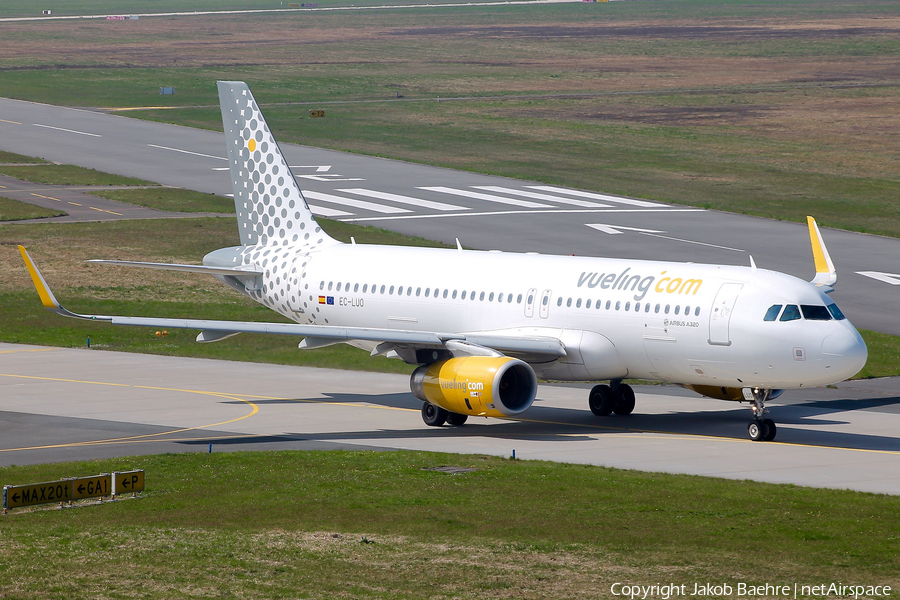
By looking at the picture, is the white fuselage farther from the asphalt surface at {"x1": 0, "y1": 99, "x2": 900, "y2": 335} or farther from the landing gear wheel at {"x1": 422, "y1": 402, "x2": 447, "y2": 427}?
the asphalt surface at {"x1": 0, "y1": 99, "x2": 900, "y2": 335}

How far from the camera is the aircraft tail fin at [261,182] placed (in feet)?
155

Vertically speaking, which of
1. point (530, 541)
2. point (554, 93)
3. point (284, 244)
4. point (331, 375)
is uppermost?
point (554, 93)

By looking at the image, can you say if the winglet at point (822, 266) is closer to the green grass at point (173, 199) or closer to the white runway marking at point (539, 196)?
the white runway marking at point (539, 196)

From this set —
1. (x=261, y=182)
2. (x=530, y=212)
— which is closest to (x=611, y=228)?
(x=530, y=212)

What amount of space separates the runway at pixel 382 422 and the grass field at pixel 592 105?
127 ft

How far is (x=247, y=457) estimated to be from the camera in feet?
110

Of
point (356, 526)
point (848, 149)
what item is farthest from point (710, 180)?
point (356, 526)

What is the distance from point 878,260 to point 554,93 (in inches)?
3108

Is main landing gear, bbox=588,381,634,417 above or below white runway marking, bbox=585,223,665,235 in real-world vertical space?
Result: below

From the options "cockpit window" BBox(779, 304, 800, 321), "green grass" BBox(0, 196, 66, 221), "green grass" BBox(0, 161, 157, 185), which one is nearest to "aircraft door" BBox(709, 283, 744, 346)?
"cockpit window" BBox(779, 304, 800, 321)

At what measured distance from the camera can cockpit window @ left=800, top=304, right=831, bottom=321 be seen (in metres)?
35.6

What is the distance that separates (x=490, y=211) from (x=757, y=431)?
46763 millimetres

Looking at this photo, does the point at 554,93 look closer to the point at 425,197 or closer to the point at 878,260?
the point at 425,197

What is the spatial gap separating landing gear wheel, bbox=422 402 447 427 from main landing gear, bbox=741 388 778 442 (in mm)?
8674
